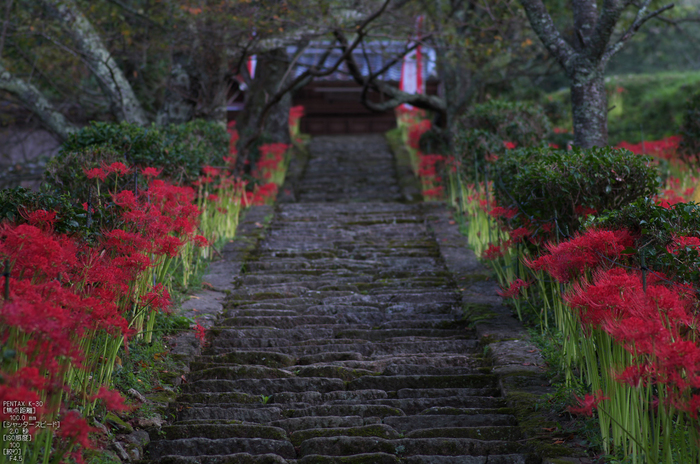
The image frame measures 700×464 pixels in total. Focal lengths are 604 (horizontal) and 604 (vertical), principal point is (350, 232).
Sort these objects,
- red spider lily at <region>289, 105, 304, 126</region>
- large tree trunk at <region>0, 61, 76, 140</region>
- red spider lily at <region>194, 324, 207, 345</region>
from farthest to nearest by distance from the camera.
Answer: red spider lily at <region>289, 105, 304, 126</region> → large tree trunk at <region>0, 61, 76, 140</region> → red spider lily at <region>194, 324, 207, 345</region>

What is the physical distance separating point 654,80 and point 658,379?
47.8 feet

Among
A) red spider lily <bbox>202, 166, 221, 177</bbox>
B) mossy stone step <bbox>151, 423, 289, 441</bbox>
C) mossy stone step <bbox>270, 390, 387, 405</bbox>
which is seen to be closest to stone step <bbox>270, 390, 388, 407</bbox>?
mossy stone step <bbox>270, 390, 387, 405</bbox>

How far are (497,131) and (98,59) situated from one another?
5.37m

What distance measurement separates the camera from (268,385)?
396 centimetres

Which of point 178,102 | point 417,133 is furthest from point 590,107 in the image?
point 417,133

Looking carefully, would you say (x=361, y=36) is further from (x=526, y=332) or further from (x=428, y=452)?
(x=428, y=452)

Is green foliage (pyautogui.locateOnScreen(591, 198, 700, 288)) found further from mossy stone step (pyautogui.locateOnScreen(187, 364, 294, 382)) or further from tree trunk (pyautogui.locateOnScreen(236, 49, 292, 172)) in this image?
tree trunk (pyautogui.locateOnScreen(236, 49, 292, 172))

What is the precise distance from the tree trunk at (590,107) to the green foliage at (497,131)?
1.44m

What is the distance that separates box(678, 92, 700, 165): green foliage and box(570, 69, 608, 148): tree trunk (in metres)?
3.09

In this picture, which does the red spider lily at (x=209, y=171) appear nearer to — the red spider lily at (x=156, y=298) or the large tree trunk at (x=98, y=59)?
the large tree trunk at (x=98, y=59)

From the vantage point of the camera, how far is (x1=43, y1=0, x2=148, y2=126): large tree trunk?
7.66 meters

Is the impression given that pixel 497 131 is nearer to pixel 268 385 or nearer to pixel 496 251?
pixel 496 251

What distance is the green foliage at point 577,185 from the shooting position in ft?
15.5

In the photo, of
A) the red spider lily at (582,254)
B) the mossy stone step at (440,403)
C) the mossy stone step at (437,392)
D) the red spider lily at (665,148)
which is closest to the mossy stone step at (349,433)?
the mossy stone step at (440,403)
